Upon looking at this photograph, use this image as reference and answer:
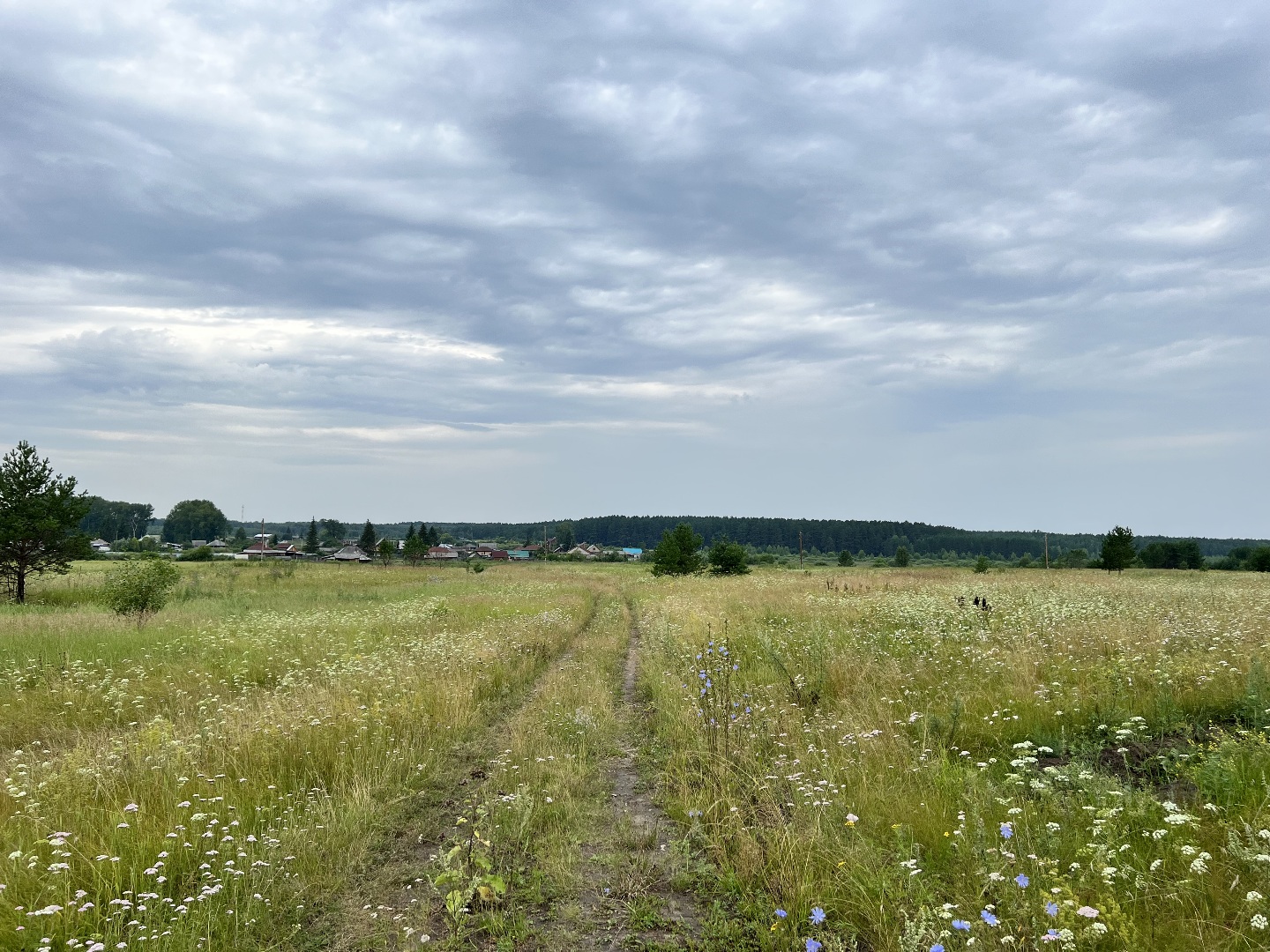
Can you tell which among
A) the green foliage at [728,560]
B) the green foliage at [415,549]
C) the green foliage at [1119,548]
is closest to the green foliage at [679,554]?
the green foliage at [728,560]

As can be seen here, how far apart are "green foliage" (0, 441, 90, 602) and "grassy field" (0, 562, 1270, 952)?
87.5 ft

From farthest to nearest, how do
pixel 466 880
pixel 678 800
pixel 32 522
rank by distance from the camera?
pixel 32 522 → pixel 678 800 → pixel 466 880

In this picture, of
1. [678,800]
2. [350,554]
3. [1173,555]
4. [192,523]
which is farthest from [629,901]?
[192,523]

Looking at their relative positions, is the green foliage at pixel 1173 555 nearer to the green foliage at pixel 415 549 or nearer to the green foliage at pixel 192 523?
the green foliage at pixel 415 549

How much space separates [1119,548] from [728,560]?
3829 centimetres

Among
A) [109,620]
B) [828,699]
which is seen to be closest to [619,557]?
[109,620]

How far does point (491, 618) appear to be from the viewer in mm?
20031

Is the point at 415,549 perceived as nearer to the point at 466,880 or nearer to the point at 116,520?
the point at 466,880

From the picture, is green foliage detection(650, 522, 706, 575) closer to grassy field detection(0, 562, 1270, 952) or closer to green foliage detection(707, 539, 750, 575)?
green foliage detection(707, 539, 750, 575)

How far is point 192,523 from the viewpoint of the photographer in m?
167

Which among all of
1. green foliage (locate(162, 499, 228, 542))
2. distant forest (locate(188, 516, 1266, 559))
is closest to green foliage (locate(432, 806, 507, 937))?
distant forest (locate(188, 516, 1266, 559))

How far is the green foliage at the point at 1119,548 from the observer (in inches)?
2378

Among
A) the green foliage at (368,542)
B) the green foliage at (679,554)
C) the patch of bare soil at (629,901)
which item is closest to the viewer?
the patch of bare soil at (629,901)

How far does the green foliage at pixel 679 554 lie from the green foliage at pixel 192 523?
159 metres
